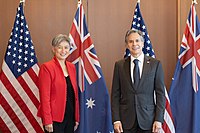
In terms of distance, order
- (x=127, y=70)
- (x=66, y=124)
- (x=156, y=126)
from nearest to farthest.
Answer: (x=156, y=126) → (x=127, y=70) → (x=66, y=124)

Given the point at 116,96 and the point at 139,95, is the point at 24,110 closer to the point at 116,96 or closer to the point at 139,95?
the point at 116,96

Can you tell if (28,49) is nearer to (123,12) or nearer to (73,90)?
(73,90)

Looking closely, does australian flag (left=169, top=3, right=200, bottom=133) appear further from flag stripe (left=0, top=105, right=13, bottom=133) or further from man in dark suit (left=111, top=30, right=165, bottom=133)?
flag stripe (left=0, top=105, right=13, bottom=133)

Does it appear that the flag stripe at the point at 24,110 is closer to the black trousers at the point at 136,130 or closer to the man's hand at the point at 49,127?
the man's hand at the point at 49,127

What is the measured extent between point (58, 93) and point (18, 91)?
950 mm

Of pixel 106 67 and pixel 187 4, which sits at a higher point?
pixel 187 4


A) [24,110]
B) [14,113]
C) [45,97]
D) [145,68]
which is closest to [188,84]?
[145,68]

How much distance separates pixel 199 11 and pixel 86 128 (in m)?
1.99

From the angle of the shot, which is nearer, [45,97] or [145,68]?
[145,68]

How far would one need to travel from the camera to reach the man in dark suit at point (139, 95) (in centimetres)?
260

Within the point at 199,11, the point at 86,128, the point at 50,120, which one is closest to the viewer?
the point at 50,120

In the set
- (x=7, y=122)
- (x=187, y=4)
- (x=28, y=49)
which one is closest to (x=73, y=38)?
(x=28, y=49)

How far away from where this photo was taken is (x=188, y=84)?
3631 mm

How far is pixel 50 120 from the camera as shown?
115 inches
